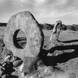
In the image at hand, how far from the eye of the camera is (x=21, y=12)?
9.70 meters

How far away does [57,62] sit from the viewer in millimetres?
10070

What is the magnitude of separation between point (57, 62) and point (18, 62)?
1.93 meters

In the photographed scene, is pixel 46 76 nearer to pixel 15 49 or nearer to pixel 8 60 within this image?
pixel 15 49

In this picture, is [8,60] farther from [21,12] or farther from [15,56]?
[21,12]

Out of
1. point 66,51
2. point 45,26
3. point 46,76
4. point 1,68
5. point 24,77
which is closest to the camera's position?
point 46,76

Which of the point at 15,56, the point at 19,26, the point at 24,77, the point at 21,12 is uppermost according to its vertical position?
the point at 21,12

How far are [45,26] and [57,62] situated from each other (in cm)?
1777

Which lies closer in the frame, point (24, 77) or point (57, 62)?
point (24, 77)

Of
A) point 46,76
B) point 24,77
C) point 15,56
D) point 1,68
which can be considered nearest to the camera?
point 46,76

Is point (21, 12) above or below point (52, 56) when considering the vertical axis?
above

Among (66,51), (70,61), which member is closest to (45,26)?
(66,51)

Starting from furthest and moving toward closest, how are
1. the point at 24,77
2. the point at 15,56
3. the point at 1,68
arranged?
the point at 15,56, the point at 1,68, the point at 24,77

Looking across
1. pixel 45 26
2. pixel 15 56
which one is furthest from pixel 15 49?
pixel 45 26

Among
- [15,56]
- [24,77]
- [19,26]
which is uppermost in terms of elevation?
[19,26]
